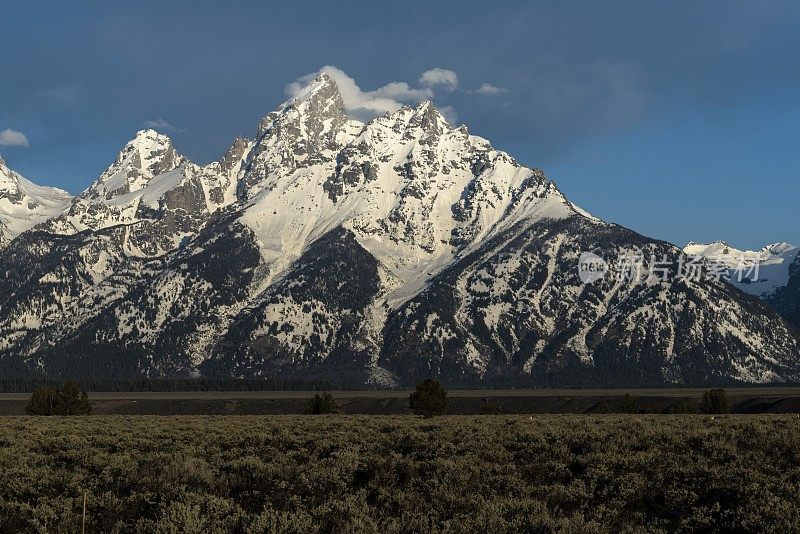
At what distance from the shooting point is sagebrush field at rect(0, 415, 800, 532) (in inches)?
886

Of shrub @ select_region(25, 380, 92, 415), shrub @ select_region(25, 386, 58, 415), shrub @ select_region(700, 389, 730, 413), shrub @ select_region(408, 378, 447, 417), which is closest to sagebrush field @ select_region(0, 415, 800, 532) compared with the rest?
shrub @ select_region(25, 380, 92, 415)

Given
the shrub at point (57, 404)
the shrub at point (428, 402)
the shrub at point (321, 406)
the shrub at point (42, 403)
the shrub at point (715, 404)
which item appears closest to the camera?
the shrub at point (57, 404)

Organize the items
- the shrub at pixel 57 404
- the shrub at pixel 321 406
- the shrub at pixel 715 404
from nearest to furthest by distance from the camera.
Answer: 1. the shrub at pixel 57 404
2. the shrub at pixel 321 406
3. the shrub at pixel 715 404

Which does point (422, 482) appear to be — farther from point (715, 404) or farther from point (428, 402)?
point (715, 404)

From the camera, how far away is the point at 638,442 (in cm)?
3161

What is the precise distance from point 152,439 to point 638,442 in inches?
763

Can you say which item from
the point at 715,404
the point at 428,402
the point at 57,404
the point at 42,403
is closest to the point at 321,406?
the point at 428,402

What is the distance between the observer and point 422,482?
26.6 metres

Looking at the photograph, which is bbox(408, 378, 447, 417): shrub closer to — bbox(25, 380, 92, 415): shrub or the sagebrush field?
bbox(25, 380, 92, 415): shrub

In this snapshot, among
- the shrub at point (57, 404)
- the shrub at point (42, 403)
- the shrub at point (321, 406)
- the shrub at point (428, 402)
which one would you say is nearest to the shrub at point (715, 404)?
the shrub at point (428, 402)

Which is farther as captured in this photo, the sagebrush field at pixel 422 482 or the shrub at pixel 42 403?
the shrub at pixel 42 403

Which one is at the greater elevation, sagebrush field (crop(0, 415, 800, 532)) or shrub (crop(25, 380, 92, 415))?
sagebrush field (crop(0, 415, 800, 532))

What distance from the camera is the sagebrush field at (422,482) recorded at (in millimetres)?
22500

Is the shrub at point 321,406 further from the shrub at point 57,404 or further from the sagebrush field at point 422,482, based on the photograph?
the sagebrush field at point 422,482
